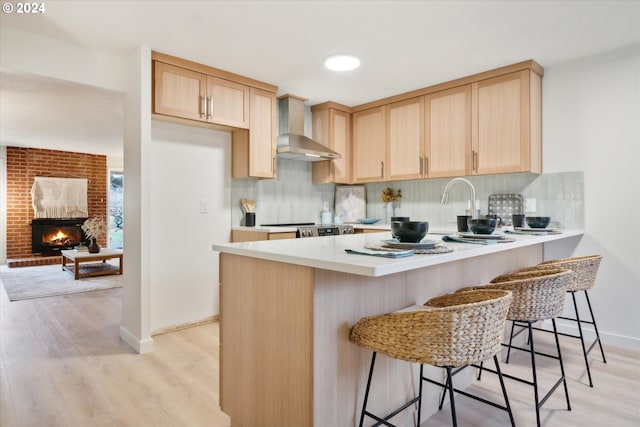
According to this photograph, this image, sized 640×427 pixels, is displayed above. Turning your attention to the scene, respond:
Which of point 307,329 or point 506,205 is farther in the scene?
point 506,205

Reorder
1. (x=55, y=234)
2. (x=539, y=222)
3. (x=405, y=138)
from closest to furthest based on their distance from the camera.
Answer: (x=539, y=222)
(x=405, y=138)
(x=55, y=234)

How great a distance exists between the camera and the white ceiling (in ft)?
7.48

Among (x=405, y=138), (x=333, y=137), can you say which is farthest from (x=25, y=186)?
(x=405, y=138)

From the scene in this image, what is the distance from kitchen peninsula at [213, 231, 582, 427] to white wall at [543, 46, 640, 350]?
1.69 metres

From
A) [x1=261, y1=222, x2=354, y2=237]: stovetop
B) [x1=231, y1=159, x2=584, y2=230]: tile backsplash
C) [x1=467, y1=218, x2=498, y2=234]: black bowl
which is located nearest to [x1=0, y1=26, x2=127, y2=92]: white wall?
[x1=231, y1=159, x2=584, y2=230]: tile backsplash

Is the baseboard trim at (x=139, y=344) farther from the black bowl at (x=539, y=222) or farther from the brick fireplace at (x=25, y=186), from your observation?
the brick fireplace at (x=25, y=186)

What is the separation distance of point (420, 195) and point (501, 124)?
115cm

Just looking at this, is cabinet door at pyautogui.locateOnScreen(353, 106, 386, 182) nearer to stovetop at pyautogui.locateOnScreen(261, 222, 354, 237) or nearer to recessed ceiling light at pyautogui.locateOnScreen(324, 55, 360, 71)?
stovetop at pyautogui.locateOnScreen(261, 222, 354, 237)

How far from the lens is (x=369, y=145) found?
4.33m

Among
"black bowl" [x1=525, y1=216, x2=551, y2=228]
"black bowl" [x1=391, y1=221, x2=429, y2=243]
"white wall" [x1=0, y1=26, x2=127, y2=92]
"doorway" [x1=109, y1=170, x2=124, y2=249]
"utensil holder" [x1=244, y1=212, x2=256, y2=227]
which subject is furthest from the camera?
"doorway" [x1=109, y1=170, x2=124, y2=249]

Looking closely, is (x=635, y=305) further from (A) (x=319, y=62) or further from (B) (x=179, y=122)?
(B) (x=179, y=122)

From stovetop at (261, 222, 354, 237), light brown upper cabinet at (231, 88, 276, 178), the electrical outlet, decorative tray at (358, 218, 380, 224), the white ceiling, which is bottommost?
stovetop at (261, 222, 354, 237)

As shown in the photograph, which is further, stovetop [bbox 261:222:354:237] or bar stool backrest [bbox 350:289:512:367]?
stovetop [bbox 261:222:354:237]

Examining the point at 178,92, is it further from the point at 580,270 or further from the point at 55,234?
the point at 55,234
